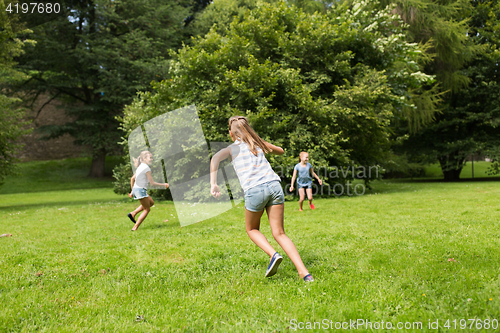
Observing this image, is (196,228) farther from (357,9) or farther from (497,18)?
(497,18)

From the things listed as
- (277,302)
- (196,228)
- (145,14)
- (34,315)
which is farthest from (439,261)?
(145,14)

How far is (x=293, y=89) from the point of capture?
48.2ft

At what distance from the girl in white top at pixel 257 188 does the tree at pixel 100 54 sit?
22.8 meters

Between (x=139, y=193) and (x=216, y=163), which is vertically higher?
(x=216, y=163)

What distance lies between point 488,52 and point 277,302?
2851 centimetres

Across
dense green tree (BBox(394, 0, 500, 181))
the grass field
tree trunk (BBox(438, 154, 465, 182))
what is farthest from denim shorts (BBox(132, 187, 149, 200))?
tree trunk (BBox(438, 154, 465, 182))

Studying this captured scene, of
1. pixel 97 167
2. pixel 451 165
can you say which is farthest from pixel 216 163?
pixel 97 167

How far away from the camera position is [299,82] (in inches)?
578

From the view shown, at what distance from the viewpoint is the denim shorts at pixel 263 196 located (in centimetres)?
399

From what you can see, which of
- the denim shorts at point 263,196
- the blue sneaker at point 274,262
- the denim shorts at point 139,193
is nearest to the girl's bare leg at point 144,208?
the denim shorts at point 139,193

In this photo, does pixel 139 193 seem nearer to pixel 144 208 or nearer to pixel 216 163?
pixel 144 208

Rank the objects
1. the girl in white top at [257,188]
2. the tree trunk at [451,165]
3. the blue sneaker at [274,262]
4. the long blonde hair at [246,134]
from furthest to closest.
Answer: the tree trunk at [451,165], the long blonde hair at [246,134], the girl in white top at [257,188], the blue sneaker at [274,262]

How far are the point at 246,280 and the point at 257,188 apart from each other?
1.05 m

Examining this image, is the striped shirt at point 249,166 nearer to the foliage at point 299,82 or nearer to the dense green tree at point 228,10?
the foliage at point 299,82
